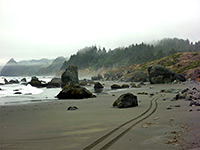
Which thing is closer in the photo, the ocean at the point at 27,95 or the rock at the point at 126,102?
the rock at the point at 126,102

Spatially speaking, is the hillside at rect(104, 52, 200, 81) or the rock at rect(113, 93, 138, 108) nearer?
the rock at rect(113, 93, 138, 108)

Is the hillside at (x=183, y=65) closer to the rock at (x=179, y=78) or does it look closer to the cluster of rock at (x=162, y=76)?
the rock at (x=179, y=78)

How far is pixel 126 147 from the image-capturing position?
4.69 meters

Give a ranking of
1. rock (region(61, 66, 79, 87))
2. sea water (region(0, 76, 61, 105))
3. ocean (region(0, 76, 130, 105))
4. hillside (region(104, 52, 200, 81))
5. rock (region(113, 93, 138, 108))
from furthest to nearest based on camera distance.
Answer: hillside (region(104, 52, 200, 81))
rock (region(61, 66, 79, 87))
sea water (region(0, 76, 61, 105))
ocean (region(0, 76, 130, 105))
rock (region(113, 93, 138, 108))

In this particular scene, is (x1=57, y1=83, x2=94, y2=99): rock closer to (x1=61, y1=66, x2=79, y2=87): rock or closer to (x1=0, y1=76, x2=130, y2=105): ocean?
(x1=0, y1=76, x2=130, y2=105): ocean

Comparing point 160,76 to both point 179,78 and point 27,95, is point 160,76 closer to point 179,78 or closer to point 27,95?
point 179,78

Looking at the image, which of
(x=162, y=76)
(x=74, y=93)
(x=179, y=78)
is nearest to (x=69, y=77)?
(x=162, y=76)

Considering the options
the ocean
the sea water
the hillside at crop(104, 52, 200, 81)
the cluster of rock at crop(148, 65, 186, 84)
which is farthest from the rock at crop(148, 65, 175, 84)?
the sea water

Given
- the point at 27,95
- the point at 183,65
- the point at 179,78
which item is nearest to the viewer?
the point at 27,95

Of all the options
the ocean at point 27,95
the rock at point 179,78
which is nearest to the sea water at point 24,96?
the ocean at point 27,95

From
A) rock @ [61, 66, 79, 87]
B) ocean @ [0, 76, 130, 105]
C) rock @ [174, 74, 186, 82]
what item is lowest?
ocean @ [0, 76, 130, 105]

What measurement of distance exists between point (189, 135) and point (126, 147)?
182 cm

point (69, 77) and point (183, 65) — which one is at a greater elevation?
point (183, 65)

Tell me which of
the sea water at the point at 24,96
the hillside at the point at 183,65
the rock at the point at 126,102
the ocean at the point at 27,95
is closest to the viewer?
the rock at the point at 126,102
